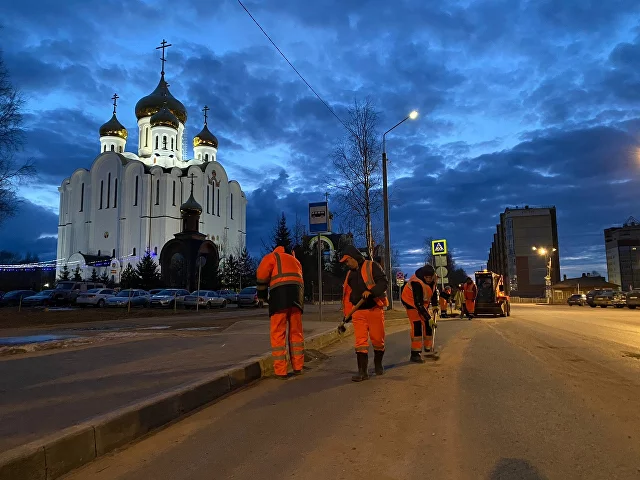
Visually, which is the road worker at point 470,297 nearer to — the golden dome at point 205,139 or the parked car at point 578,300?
the parked car at point 578,300

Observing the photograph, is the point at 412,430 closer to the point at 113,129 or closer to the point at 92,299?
the point at 92,299

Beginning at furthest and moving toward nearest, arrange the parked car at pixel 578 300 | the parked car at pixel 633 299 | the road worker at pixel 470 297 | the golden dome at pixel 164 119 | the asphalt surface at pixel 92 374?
1. the golden dome at pixel 164 119
2. the parked car at pixel 578 300
3. the parked car at pixel 633 299
4. the road worker at pixel 470 297
5. the asphalt surface at pixel 92 374

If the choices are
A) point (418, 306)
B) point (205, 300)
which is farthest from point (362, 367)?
point (205, 300)

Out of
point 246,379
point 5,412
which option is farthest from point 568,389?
point 5,412

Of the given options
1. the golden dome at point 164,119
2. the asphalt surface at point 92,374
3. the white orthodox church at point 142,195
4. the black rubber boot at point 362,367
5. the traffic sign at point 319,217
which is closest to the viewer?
the asphalt surface at point 92,374

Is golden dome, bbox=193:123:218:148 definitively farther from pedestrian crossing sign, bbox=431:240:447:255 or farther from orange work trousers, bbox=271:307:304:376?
orange work trousers, bbox=271:307:304:376

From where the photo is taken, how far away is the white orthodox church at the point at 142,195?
70312 mm

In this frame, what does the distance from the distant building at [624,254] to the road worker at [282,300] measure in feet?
367

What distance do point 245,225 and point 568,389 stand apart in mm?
81684

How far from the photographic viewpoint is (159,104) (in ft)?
246

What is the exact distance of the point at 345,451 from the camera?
4047 millimetres

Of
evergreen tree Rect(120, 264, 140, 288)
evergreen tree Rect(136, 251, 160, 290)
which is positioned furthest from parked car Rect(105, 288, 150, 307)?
evergreen tree Rect(120, 264, 140, 288)

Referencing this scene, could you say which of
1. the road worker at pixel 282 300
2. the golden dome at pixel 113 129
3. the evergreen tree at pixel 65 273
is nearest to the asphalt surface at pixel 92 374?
the road worker at pixel 282 300

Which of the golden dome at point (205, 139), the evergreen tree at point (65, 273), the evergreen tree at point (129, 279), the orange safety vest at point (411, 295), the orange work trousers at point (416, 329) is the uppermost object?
the golden dome at point (205, 139)
